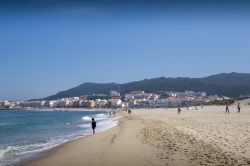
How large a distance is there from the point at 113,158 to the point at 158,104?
185 meters

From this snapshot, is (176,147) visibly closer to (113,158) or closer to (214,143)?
(214,143)

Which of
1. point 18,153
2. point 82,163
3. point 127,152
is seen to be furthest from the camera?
point 18,153

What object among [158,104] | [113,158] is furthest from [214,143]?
[158,104]

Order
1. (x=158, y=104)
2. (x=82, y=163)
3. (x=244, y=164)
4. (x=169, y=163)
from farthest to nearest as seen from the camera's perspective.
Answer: (x=158, y=104), (x=82, y=163), (x=169, y=163), (x=244, y=164)

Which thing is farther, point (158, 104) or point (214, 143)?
point (158, 104)

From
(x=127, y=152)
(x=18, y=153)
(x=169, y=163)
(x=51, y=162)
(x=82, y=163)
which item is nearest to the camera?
(x=169, y=163)

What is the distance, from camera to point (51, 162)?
1113 centimetres

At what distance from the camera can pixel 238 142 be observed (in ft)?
41.9

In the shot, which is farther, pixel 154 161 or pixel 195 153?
pixel 195 153

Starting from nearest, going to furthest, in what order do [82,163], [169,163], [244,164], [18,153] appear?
1. [244,164]
2. [169,163]
3. [82,163]
4. [18,153]

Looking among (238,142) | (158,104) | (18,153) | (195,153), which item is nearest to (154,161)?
(195,153)

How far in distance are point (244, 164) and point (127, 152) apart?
14.6 feet

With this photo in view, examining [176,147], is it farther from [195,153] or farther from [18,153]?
[18,153]

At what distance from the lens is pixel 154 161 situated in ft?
32.5
